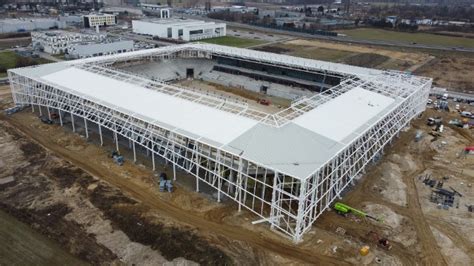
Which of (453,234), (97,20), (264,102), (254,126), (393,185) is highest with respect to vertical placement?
(97,20)

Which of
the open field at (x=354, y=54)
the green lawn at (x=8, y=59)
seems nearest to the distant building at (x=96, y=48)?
the green lawn at (x=8, y=59)

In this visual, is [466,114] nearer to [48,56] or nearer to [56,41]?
[48,56]

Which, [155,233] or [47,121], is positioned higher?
[47,121]

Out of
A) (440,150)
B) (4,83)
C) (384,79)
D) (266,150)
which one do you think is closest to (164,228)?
(266,150)

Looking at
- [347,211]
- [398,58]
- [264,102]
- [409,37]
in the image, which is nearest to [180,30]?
[264,102]

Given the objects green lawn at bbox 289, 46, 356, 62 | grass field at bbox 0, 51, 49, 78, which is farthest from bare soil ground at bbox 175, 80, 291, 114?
grass field at bbox 0, 51, 49, 78

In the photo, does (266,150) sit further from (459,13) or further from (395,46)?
(459,13)
